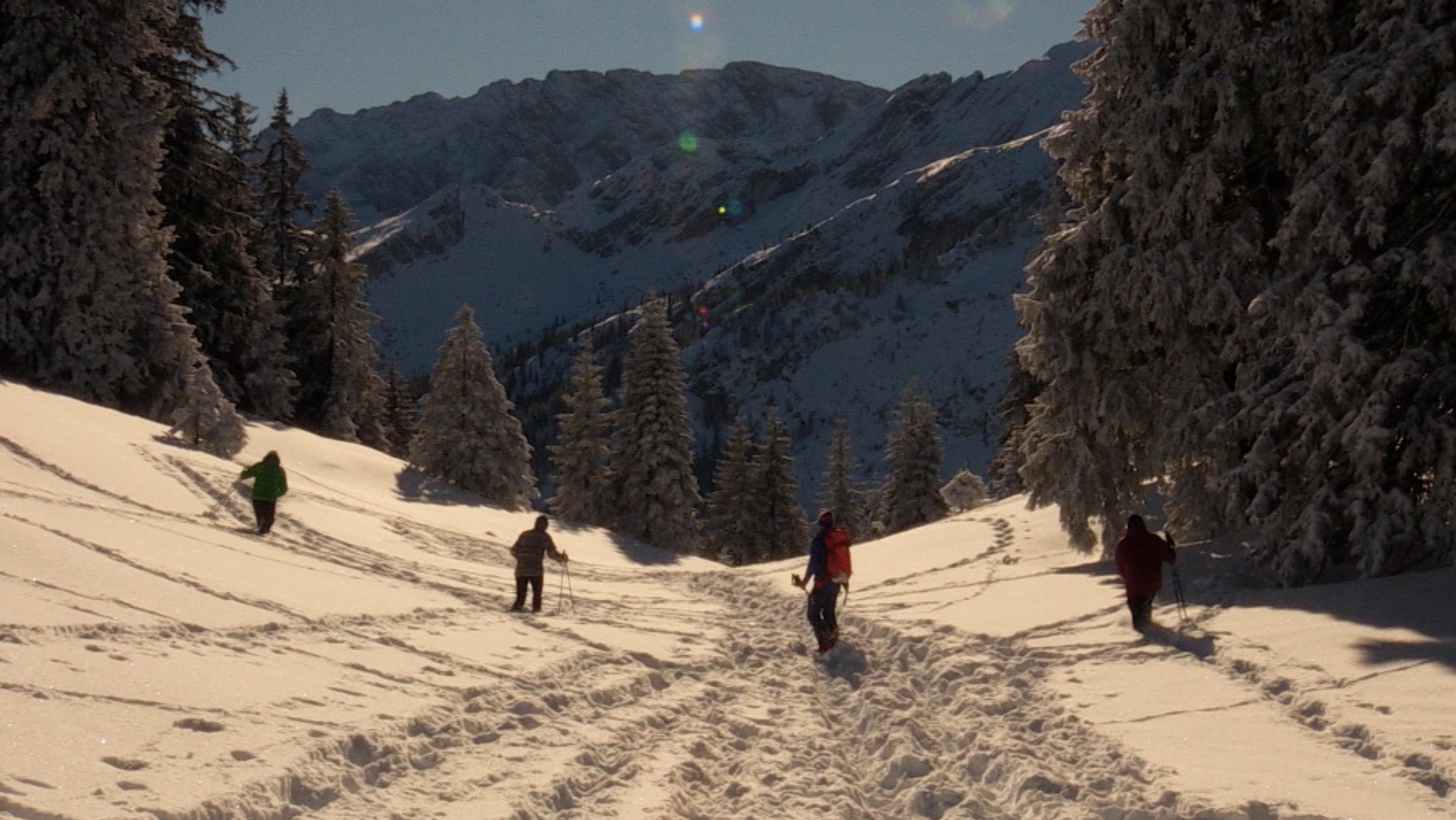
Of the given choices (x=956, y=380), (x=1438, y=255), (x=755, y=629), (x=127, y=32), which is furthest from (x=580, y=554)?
(x=956, y=380)

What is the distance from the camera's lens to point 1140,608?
11.7 m

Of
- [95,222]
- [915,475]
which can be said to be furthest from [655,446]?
[95,222]

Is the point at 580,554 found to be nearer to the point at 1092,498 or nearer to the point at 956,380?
the point at 1092,498

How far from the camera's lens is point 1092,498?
16.1 meters

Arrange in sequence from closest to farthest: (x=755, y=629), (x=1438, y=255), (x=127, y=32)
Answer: (x=1438, y=255) → (x=755, y=629) → (x=127, y=32)

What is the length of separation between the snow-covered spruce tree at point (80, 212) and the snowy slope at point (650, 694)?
27.1 feet

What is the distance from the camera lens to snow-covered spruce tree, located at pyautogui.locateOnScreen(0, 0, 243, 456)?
904 inches

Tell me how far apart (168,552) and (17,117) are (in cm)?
1679

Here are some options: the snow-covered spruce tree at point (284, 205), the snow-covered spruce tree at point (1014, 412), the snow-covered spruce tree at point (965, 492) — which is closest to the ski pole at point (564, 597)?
the snow-covered spruce tree at point (1014, 412)

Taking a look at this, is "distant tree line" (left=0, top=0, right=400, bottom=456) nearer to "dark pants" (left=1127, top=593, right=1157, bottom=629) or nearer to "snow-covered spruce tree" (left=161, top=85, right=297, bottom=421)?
"snow-covered spruce tree" (left=161, top=85, right=297, bottom=421)

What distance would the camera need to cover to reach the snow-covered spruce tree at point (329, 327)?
39.5 meters

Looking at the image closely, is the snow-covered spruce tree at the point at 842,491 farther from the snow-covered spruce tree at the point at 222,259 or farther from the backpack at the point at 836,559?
the backpack at the point at 836,559

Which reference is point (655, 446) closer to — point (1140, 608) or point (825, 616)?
point (825, 616)

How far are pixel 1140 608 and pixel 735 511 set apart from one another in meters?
39.3
